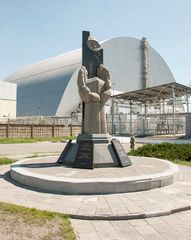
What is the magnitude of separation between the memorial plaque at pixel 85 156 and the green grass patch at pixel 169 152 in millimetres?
5810

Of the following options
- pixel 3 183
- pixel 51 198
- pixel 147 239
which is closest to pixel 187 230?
pixel 147 239

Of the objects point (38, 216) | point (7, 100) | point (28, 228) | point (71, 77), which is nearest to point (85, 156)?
point (38, 216)

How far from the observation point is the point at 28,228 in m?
5.02

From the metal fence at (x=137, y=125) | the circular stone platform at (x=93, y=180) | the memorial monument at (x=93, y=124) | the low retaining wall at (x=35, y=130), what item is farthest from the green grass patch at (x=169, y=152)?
the metal fence at (x=137, y=125)

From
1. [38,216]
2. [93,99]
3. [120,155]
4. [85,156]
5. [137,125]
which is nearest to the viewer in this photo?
[38,216]

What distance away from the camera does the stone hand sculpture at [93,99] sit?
425 inches

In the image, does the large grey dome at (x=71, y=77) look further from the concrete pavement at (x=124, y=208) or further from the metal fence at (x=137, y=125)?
the concrete pavement at (x=124, y=208)

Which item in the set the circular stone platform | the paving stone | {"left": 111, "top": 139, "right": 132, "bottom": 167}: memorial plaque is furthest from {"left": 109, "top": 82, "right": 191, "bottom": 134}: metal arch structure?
the paving stone

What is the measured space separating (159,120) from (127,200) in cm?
4549

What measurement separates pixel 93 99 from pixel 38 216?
595 cm

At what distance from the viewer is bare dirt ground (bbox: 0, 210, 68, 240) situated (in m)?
4.66

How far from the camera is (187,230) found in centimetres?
507

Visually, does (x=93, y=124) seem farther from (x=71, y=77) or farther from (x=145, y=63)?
(x=145, y=63)

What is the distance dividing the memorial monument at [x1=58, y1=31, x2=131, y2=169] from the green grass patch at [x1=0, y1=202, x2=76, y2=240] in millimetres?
3854
